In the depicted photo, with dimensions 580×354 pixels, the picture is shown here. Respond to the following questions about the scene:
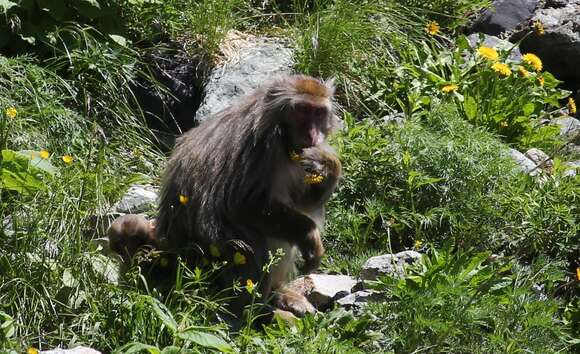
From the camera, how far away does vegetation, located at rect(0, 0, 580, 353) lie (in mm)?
5609

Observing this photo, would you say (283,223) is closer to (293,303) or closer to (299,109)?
(293,303)

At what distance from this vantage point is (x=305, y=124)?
252 inches

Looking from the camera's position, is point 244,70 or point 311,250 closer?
point 311,250

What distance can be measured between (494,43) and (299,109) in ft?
12.5

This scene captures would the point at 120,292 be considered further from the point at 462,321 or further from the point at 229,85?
the point at 229,85

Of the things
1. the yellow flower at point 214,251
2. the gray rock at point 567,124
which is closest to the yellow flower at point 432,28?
the gray rock at point 567,124

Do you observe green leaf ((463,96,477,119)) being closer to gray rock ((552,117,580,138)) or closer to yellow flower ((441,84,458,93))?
yellow flower ((441,84,458,93))

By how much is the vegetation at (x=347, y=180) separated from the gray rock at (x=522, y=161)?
131 mm

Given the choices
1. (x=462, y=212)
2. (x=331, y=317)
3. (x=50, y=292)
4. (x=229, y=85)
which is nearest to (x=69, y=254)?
(x=50, y=292)

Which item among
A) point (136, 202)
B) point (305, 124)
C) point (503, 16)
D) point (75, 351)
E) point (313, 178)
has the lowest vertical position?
point (136, 202)

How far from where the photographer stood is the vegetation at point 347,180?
5609 mm

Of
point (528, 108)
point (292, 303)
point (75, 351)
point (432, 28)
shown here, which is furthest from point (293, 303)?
point (432, 28)

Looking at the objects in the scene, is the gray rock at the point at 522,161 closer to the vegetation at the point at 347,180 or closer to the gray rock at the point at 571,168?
the vegetation at the point at 347,180

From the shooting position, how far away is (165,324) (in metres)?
5.26
